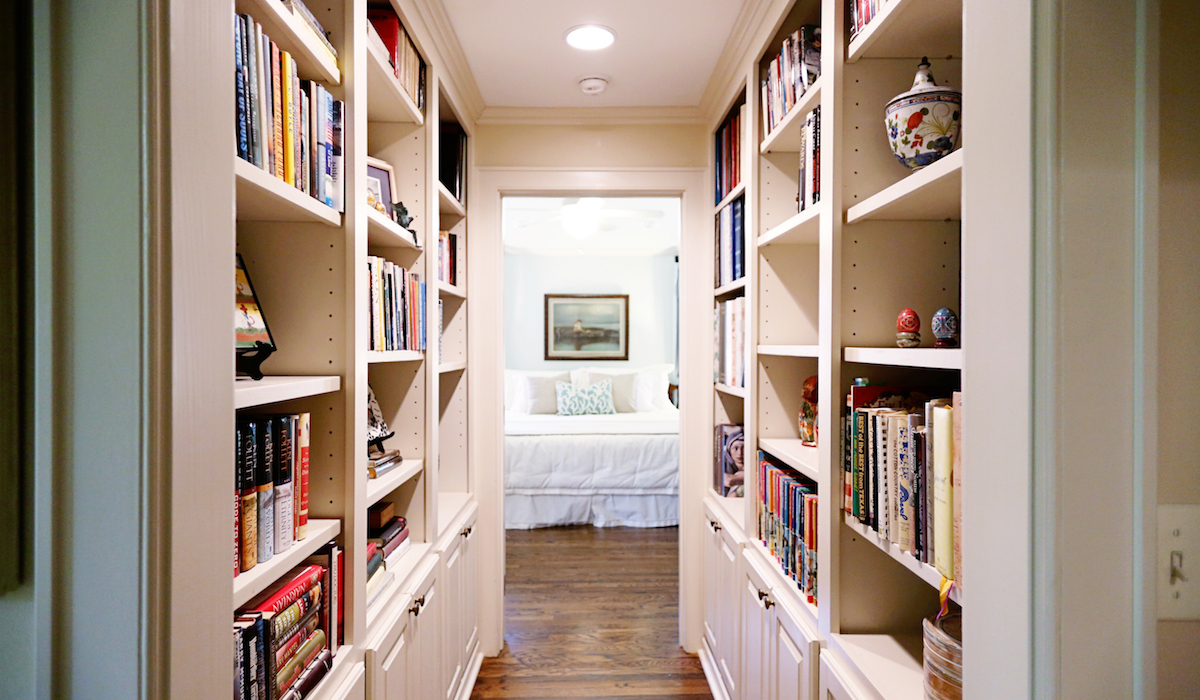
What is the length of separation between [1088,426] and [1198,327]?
160 millimetres

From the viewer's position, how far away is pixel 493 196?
270cm

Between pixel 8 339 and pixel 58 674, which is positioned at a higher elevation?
pixel 8 339

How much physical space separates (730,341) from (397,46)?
147cm

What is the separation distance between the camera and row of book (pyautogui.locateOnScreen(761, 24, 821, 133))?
62.2 inches

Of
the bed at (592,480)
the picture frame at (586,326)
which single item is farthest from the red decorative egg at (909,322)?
the picture frame at (586,326)

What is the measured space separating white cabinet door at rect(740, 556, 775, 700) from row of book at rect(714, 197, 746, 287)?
1019mm


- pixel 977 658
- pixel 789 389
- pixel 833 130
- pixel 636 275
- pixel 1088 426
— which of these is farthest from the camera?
pixel 636 275

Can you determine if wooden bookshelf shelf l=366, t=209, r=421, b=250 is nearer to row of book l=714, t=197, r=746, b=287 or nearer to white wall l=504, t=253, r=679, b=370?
row of book l=714, t=197, r=746, b=287

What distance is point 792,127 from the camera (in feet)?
5.61

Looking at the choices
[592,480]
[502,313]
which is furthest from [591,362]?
[502,313]

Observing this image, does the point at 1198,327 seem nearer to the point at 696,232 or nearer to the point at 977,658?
the point at 977,658

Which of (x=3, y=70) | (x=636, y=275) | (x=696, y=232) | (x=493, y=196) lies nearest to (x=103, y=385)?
(x=3, y=70)

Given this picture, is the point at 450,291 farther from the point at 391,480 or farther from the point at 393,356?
the point at 391,480

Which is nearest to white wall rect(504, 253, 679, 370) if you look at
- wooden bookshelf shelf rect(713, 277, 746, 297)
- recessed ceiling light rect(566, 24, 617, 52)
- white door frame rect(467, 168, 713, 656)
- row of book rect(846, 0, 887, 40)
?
white door frame rect(467, 168, 713, 656)
